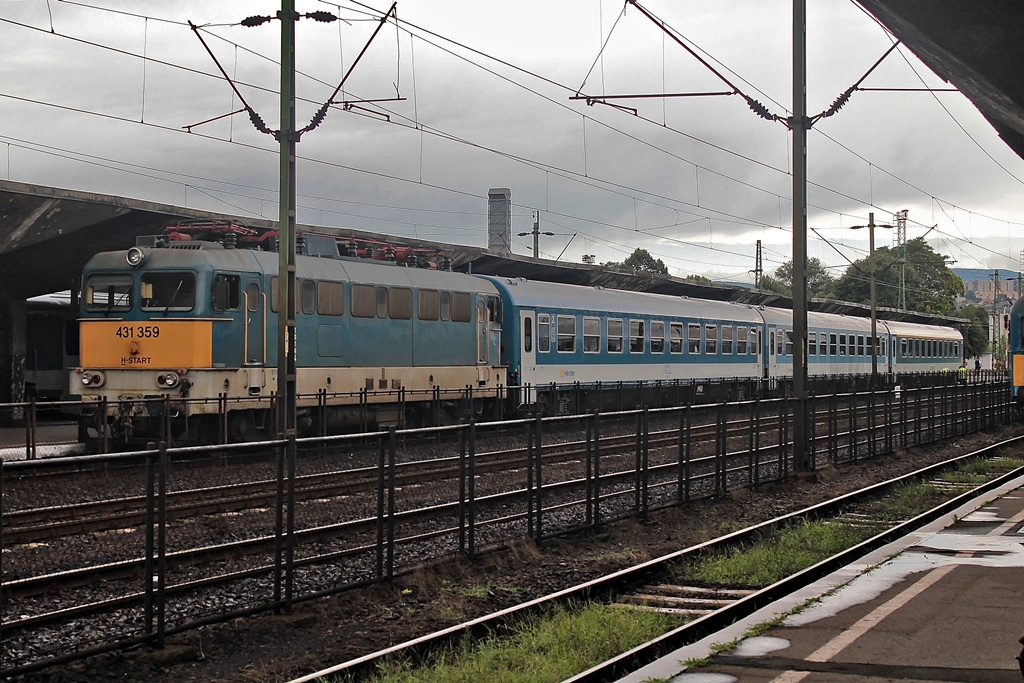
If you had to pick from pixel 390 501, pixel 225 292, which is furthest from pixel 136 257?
pixel 390 501

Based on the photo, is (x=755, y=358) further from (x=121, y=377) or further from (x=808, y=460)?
(x=121, y=377)

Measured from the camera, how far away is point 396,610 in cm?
983

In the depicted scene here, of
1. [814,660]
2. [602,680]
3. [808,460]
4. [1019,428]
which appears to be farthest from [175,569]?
[1019,428]

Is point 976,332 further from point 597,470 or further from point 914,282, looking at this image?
point 597,470

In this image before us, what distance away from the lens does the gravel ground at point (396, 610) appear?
7.97 meters

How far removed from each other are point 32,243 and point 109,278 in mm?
4163

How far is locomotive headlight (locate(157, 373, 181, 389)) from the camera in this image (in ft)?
68.9

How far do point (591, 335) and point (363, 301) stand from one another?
961 centimetres

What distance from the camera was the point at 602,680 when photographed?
766 cm

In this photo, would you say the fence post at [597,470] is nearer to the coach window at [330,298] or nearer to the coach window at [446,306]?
the coach window at [330,298]

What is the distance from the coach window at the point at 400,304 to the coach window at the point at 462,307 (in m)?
1.69

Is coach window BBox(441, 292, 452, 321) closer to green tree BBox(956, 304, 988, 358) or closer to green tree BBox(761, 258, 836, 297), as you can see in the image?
green tree BBox(956, 304, 988, 358)

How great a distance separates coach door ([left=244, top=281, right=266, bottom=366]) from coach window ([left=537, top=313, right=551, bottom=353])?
31.8ft

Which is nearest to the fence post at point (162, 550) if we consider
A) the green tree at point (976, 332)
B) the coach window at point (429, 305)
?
the coach window at point (429, 305)
